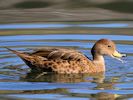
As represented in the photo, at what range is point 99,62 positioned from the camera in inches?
485

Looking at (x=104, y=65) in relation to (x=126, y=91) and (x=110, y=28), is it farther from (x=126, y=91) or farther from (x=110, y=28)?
(x=110, y=28)

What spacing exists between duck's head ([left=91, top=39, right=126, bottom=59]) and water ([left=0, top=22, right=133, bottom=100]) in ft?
0.61

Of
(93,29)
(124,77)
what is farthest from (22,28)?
(124,77)

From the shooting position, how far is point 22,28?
49.1 ft

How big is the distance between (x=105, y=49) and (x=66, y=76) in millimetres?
1043

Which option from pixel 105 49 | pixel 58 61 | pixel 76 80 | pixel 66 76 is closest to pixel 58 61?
pixel 58 61

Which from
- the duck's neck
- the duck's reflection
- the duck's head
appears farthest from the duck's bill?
the duck's reflection

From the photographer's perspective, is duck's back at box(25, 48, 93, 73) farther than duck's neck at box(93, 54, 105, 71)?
No

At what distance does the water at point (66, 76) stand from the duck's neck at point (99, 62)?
0.36ft

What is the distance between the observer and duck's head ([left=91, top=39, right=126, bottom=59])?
12.4 m

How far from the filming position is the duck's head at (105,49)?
12375 mm

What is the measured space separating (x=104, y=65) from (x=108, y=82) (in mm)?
1178

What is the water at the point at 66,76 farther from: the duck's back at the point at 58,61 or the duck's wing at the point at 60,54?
the duck's wing at the point at 60,54

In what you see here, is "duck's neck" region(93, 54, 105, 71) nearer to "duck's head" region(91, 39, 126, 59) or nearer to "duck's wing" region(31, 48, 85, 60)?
"duck's head" region(91, 39, 126, 59)
